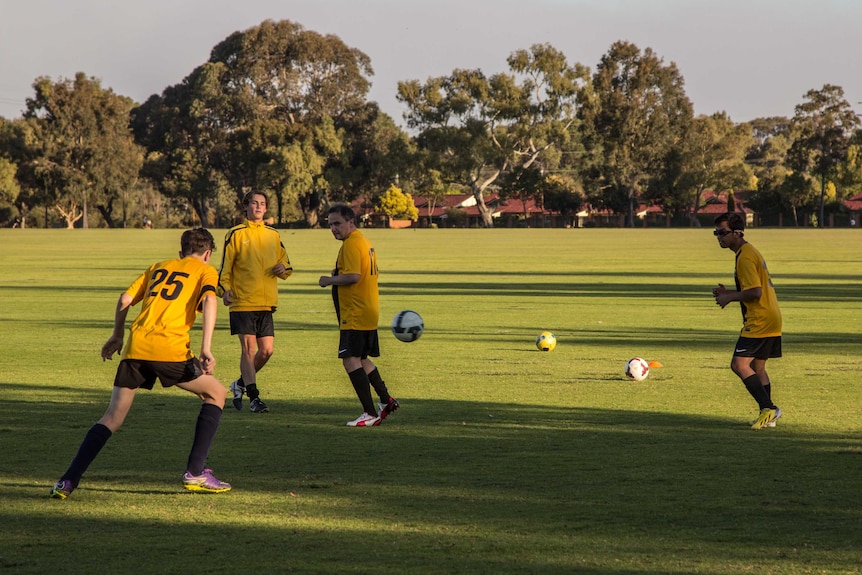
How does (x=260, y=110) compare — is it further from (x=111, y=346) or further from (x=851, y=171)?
(x=111, y=346)

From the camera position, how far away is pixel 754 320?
9727mm

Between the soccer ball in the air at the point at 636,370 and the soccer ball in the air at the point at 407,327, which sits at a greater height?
the soccer ball in the air at the point at 407,327

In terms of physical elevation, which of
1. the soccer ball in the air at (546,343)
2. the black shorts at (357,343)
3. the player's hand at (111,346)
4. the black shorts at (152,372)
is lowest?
the soccer ball in the air at (546,343)

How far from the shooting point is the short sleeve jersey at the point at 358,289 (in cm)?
973

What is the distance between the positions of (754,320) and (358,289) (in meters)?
3.28

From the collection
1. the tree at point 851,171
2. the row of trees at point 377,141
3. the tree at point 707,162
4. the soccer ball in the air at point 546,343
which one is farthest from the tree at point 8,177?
the soccer ball in the air at point 546,343

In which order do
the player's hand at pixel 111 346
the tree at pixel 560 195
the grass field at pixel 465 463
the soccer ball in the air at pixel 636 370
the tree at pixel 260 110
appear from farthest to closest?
1. the tree at pixel 560 195
2. the tree at pixel 260 110
3. the soccer ball in the air at pixel 636 370
4. the player's hand at pixel 111 346
5. the grass field at pixel 465 463

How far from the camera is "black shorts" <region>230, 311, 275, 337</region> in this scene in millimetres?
10680

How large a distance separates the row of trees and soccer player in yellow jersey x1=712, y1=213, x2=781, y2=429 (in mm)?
97911

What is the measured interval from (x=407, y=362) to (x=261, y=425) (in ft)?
15.4

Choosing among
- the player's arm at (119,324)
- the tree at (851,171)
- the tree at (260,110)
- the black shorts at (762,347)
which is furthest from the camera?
the tree at (851,171)

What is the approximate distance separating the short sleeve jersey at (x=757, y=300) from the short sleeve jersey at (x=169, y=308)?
4495mm

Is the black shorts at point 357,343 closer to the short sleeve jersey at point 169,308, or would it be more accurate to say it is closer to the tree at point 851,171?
the short sleeve jersey at point 169,308

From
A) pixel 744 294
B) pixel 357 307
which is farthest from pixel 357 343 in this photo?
pixel 744 294
